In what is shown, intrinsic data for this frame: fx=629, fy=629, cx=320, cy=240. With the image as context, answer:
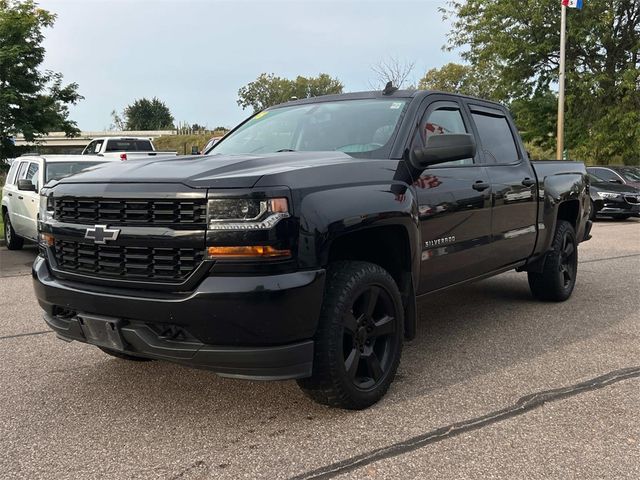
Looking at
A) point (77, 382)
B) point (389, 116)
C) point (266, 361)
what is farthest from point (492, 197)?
point (77, 382)

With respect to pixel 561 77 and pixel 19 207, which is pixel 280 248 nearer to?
pixel 19 207

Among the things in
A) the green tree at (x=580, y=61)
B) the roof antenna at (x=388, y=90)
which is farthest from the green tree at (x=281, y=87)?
the roof antenna at (x=388, y=90)

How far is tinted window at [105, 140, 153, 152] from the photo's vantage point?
20.0m

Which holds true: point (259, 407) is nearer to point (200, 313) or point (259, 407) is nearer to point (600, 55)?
point (200, 313)

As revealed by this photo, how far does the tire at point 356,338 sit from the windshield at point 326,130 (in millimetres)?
937

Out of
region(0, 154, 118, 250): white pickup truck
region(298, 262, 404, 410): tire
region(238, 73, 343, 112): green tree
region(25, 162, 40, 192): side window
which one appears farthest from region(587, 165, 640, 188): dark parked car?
region(238, 73, 343, 112): green tree

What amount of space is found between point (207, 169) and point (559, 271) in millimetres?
4195

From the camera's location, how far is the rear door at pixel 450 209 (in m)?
4.09

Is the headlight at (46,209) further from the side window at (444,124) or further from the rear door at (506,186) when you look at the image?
the rear door at (506,186)

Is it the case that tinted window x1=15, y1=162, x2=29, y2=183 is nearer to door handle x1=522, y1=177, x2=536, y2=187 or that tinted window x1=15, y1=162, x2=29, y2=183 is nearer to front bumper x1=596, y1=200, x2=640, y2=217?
door handle x1=522, y1=177, x2=536, y2=187

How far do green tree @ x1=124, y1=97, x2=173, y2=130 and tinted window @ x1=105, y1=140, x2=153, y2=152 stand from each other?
3460 inches

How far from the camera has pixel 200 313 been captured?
9.71 feet

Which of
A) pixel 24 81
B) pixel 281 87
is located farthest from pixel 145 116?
pixel 24 81

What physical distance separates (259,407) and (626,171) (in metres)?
17.4
